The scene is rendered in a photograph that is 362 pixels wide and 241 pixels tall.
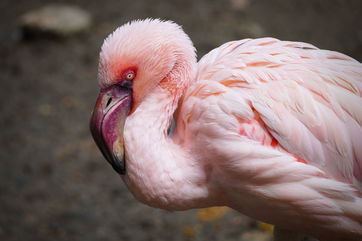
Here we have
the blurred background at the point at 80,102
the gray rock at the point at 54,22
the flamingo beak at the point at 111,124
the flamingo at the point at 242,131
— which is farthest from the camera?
the gray rock at the point at 54,22

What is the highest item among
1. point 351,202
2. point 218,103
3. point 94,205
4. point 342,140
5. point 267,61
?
point 267,61

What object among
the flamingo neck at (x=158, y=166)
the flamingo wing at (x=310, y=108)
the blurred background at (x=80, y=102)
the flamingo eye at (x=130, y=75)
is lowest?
the blurred background at (x=80, y=102)

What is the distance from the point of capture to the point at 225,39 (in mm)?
6156

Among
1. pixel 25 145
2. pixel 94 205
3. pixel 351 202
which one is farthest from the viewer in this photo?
pixel 25 145

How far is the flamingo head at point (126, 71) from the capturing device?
249cm

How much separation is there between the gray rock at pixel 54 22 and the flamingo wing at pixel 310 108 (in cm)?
442

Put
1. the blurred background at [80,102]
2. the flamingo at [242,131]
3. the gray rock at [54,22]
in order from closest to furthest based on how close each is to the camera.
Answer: the flamingo at [242,131] < the blurred background at [80,102] < the gray rock at [54,22]

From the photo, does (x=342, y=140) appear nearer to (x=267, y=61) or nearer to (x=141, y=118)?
(x=267, y=61)

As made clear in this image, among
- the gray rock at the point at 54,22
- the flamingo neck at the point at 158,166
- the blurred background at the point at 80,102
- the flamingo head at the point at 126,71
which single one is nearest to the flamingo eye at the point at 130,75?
the flamingo head at the point at 126,71

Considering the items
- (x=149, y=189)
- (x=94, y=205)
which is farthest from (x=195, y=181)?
(x=94, y=205)

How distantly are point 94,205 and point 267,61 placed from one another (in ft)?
8.26

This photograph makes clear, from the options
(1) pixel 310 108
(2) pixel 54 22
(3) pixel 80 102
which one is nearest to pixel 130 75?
(1) pixel 310 108

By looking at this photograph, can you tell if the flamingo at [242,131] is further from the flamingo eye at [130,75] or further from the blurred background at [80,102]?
the blurred background at [80,102]

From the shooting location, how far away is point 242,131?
2475 millimetres
